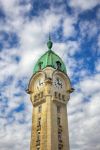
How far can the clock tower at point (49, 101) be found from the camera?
60719 millimetres

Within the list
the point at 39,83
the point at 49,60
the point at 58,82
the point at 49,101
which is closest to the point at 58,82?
the point at 58,82

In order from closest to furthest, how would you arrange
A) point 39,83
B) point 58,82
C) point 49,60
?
point 58,82, point 39,83, point 49,60

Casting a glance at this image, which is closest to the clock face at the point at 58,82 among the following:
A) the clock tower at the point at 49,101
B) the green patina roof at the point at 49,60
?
the clock tower at the point at 49,101

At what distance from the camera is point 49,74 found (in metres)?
67.0

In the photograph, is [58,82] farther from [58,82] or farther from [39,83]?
[39,83]

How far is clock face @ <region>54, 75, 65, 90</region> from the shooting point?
2666 inches

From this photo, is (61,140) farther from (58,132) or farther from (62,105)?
(62,105)

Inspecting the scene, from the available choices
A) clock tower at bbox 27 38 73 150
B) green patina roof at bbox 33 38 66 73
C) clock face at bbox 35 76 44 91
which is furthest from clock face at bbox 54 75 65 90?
clock face at bbox 35 76 44 91

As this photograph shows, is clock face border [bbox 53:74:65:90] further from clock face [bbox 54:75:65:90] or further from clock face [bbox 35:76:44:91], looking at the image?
clock face [bbox 35:76:44:91]

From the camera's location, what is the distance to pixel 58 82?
6856 cm

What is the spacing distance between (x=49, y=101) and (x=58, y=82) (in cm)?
698

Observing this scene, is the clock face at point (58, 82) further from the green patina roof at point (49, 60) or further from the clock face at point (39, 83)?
the clock face at point (39, 83)

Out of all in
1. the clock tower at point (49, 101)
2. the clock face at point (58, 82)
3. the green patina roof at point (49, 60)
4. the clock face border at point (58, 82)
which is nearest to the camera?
the clock tower at point (49, 101)

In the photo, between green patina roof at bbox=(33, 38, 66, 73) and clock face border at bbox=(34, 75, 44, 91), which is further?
green patina roof at bbox=(33, 38, 66, 73)
